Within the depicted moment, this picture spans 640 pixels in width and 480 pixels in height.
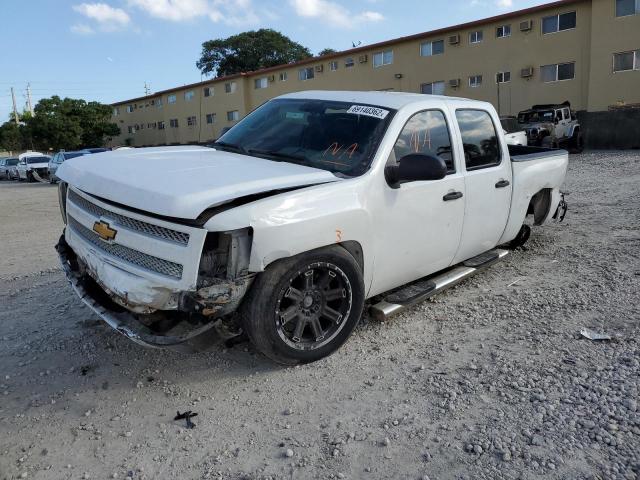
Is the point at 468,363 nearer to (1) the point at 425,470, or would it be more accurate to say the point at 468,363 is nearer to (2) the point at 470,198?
(1) the point at 425,470

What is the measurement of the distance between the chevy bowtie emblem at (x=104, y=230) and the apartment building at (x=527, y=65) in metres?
21.3

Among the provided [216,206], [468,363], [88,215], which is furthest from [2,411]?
[468,363]

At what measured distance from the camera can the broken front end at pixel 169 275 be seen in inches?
111

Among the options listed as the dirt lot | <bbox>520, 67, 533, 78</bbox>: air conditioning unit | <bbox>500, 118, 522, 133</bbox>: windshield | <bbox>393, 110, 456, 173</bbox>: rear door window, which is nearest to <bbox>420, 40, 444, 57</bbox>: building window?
<bbox>520, 67, 533, 78</bbox>: air conditioning unit

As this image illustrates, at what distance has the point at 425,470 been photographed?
243cm

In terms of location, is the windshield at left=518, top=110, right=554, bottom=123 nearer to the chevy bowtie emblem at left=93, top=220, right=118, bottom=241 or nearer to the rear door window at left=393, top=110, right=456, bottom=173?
the rear door window at left=393, top=110, right=456, bottom=173

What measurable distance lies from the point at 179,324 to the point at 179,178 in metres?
0.89

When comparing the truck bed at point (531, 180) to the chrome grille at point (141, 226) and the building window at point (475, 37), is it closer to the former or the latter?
the chrome grille at point (141, 226)

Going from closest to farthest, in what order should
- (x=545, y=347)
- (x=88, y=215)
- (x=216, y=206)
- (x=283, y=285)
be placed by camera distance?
(x=216, y=206) → (x=283, y=285) → (x=88, y=215) → (x=545, y=347)

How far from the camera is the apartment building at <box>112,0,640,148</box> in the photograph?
82.9ft

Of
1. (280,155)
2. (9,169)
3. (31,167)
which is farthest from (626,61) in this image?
(9,169)

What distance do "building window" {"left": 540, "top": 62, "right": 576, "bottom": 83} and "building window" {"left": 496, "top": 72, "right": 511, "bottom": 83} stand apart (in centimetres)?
183

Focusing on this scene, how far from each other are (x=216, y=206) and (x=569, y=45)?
2961cm

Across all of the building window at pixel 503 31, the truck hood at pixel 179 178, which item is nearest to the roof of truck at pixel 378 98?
the truck hood at pixel 179 178
